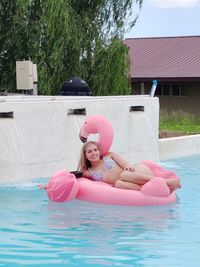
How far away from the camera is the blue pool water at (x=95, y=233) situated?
597cm

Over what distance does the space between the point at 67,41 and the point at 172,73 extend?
9.30 meters

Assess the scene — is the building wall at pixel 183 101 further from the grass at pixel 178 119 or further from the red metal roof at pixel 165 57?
the grass at pixel 178 119

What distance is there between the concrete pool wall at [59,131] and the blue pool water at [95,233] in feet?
4.89

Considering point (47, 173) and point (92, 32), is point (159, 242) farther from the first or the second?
point (92, 32)

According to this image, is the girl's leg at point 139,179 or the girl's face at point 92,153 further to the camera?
the girl's face at point 92,153

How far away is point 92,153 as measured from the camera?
8852 mm

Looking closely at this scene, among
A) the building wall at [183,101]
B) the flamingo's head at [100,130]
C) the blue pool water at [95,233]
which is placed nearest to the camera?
the blue pool water at [95,233]

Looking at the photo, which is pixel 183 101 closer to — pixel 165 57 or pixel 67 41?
pixel 165 57

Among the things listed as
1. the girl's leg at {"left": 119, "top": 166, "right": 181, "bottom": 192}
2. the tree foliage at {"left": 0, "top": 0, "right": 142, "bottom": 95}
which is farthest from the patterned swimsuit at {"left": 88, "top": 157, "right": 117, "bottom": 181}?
the tree foliage at {"left": 0, "top": 0, "right": 142, "bottom": 95}

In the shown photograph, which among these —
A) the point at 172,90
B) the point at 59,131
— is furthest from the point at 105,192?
the point at 172,90

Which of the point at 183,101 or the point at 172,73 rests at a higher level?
the point at 172,73

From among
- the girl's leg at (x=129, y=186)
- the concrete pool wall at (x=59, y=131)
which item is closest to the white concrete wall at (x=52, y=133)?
the concrete pool wall at (x=59, y=131)

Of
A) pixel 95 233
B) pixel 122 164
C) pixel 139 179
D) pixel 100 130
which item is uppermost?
pixel 100 130

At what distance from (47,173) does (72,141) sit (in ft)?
3.12
